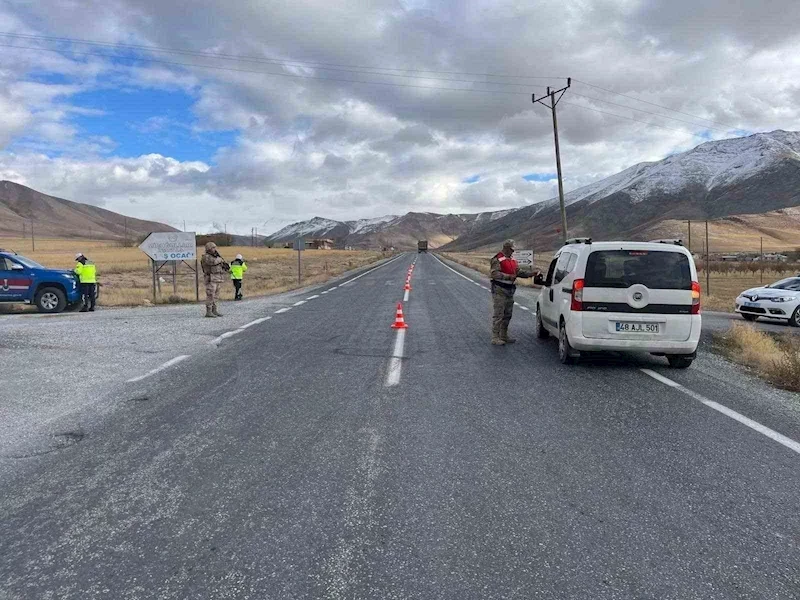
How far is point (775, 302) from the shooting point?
16.6 m

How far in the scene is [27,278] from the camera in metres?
17.3

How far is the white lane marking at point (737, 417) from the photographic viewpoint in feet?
17.3

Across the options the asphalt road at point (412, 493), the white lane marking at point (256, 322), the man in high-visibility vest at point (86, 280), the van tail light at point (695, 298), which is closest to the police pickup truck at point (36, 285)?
the man in high-visibility vest at point (86, 280)

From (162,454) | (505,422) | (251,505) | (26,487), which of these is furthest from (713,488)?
(26,487)

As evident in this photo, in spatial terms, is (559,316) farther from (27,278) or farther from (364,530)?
(27,278)

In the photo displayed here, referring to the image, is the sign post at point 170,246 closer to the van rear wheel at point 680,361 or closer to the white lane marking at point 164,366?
the white lane marking at point 164,366

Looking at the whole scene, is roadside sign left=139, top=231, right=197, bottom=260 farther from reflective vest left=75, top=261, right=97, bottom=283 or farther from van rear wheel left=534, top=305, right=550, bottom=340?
van rear wheel left=534, top=305, right=550, bottom=340

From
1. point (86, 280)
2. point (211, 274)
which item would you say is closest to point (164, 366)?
point (211, 274)

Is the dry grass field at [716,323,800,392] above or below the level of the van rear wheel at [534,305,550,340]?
below

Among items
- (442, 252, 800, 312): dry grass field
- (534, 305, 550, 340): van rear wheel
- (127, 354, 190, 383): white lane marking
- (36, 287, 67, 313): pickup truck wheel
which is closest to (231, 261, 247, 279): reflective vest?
(36, 287, 67, 313): pickup truck wheel

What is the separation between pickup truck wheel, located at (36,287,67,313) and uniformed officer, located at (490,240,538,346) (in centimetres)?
1331

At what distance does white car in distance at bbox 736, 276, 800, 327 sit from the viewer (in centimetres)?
1641

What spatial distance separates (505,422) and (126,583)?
3.65 metres

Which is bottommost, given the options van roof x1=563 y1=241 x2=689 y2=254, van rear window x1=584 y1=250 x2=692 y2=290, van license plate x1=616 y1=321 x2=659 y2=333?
van license plate x1=616 y1=321 x2=659 y2=333
